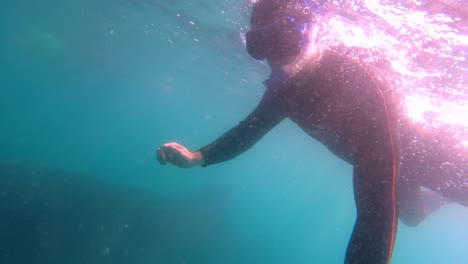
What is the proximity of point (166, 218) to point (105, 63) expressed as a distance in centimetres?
4955

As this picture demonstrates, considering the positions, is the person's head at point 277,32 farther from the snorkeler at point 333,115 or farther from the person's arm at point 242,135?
the person's arm at point 242,135

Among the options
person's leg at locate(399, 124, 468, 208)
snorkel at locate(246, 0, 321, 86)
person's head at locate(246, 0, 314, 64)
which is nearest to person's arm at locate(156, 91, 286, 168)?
snorkel at locate(246, 0, 321, 86)

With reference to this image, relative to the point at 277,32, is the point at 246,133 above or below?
below

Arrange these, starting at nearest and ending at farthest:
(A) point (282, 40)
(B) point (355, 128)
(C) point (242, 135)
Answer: (B) point (355, 128) → (A) point (282, 40) → (C) point (242, 135)

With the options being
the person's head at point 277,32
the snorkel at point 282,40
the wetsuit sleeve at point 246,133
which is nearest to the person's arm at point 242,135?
the wetsuit sleeve at point 246,133

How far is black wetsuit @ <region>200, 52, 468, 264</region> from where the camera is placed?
245 cm

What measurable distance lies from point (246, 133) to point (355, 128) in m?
1.38

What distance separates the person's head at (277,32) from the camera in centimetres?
333

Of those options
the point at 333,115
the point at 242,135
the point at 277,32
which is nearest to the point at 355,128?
the point at 333,115

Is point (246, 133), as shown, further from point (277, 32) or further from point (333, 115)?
point (277, 32)

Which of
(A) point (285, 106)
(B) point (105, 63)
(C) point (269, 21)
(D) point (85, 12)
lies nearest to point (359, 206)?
(A) point (285, 106)

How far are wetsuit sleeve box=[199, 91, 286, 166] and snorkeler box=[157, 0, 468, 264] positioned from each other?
0.01 meters

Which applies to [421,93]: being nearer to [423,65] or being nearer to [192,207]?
[423,65]

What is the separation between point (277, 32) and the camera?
339cm
